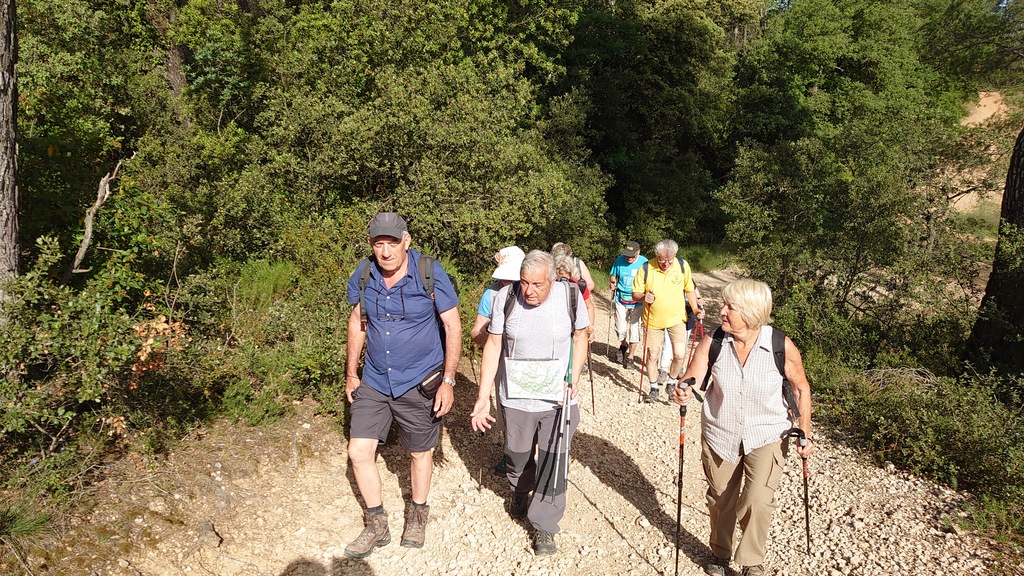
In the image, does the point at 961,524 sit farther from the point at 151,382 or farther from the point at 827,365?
the point at 151,382

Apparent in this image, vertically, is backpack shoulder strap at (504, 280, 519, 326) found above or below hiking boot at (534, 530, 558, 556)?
above

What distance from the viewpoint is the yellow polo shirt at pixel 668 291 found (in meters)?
6.89

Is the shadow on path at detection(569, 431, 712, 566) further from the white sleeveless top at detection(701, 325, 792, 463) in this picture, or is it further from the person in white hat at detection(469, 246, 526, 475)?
the person in white hat at detection(469, 246, 526, 475)

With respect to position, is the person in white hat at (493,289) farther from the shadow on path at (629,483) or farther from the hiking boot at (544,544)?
the shadow on path at (629,483)

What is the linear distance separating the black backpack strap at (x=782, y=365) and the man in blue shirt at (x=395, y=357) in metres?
1.91

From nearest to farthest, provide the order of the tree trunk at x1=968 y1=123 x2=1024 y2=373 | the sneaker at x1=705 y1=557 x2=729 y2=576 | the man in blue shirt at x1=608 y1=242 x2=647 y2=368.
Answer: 1. the sneaker at x1=705 y1=557 x2=729 y2=576
2. the tree trunk at x1=968 y1=123 x2=1024 y2=373
3. the man in blue shirt at x1=608 y1=242 x2=647 y2=368

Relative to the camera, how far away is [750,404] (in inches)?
140

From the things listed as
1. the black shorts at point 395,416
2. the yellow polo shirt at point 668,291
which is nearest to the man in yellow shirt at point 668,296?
the yellow polo shirt at point 668,291

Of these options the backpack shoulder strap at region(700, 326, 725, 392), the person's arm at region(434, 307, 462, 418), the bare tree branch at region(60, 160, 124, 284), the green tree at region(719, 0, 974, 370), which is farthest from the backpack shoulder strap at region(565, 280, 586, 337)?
the green tree at region(719, 0, 974, 370)

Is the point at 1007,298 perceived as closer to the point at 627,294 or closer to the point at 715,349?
the point at 627,294

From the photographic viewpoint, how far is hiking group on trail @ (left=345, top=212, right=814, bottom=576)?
3537 mm

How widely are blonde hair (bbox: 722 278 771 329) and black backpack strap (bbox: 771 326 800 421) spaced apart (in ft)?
0.39

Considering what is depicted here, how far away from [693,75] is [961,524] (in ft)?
57.6

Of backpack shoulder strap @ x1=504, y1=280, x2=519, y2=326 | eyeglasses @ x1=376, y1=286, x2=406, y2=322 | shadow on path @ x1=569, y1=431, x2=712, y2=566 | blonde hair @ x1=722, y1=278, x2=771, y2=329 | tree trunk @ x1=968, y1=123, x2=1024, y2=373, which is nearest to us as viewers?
blonde hair @ x1=722, y1=278, x2=771, y2=329
